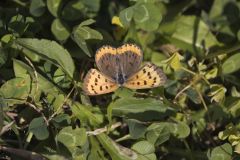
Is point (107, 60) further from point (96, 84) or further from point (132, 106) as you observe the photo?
point (132, 106)

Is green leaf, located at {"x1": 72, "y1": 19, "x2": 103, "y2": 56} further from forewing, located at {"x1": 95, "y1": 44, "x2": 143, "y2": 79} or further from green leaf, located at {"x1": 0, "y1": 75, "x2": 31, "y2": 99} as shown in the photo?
green leaf, located at {"x1": 0, "y1": 75, "x2": 31, "y2": 99}

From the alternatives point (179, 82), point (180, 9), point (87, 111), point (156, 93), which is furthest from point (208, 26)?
point (87, 111)

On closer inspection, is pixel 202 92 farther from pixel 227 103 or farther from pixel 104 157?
pixel 104 157

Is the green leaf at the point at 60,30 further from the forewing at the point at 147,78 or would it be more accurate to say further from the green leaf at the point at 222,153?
the green leaf at the point at 222,153

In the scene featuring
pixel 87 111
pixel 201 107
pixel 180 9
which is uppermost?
pixel 180 9

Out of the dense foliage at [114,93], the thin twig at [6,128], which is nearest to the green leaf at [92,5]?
the dense foliage at [114,93]

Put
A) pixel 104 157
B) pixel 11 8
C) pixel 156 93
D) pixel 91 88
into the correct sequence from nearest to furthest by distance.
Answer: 1. pixel 91 88
2. pixel 104 157
3. pixel 156 93
4. pixel 11 8

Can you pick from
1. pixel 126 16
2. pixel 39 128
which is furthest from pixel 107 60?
pixel 39 128
